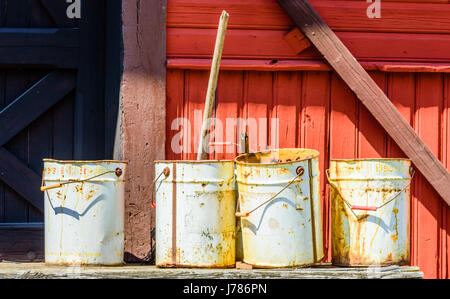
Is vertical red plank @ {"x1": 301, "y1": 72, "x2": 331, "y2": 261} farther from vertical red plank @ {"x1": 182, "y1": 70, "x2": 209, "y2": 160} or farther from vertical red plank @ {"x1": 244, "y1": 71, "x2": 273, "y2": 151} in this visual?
vertical red plank @ {"x1": 182, "y1": 70, "x2": 209, "y2": 160}

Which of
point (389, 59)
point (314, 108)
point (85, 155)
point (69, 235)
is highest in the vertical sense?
point (389, 59)

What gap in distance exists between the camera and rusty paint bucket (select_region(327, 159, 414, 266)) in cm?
339

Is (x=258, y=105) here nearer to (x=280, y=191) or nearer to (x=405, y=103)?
(x=280, y=191)

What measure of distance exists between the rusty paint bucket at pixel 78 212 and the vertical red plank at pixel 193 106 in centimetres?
68

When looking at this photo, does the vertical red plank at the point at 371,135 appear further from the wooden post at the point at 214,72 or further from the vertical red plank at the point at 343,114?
the wooden post at the point at 214,72

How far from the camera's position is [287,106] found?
395 centimetres

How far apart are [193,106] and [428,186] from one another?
166 centimetres

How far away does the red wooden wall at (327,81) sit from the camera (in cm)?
390

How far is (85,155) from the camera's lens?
414 centimetres

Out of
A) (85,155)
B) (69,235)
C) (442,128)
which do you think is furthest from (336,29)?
(69,235)

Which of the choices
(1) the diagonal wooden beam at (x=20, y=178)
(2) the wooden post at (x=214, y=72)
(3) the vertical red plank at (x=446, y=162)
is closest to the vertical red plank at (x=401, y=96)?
(3) the vertical red plank at (x=446, y=162)

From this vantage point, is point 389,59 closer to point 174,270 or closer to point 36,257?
point 174,270

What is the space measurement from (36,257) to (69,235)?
3.18 ft

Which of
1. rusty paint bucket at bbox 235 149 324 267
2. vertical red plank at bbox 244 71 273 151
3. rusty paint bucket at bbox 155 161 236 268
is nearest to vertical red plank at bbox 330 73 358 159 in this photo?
vertical red plank at bbox 244 71 273 151
